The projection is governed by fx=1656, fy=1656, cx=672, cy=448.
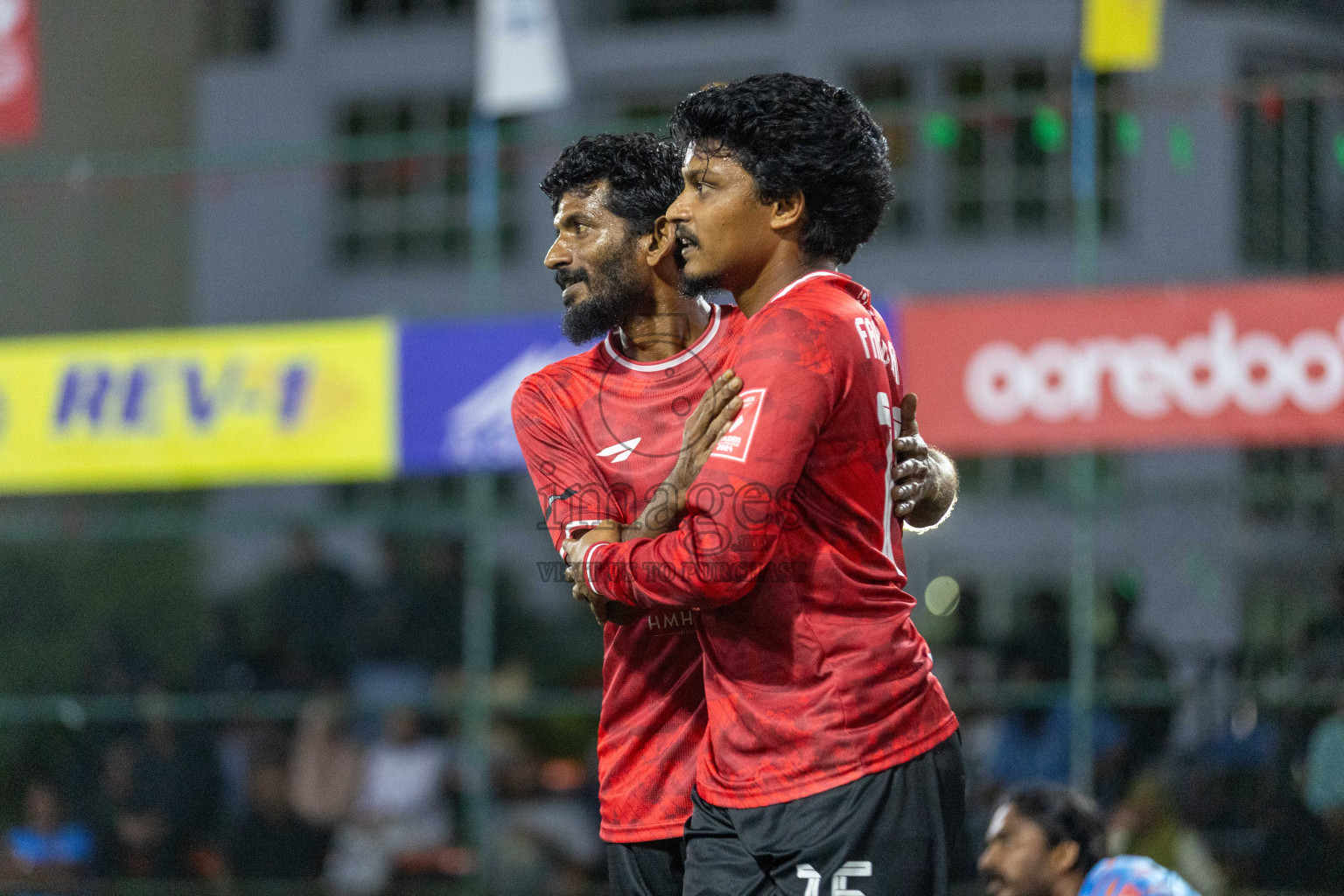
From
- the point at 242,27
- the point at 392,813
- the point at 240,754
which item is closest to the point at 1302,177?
the point at 392,813

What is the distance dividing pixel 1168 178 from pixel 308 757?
419 inches

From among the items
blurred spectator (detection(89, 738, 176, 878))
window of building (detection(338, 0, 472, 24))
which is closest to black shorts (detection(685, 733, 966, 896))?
blurred spectator (detection(89, 738, 176, 878))

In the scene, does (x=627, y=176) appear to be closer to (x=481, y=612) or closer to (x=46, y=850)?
(x=481, y=612)

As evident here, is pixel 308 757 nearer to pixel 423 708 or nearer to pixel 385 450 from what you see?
pixel 423 708

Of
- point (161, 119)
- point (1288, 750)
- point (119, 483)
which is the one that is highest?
point (161, 119)

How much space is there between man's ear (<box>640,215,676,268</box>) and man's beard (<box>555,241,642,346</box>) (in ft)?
0.13

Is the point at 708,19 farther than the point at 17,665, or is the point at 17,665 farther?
the point at 708,19

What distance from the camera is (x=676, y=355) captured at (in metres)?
3.06

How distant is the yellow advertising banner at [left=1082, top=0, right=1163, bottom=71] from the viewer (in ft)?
22.4

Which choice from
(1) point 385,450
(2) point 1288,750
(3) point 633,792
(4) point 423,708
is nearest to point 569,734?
(4) point 423,708

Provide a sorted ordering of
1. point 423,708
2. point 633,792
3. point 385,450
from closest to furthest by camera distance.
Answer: point 633,792, point 385,450, point 423,708

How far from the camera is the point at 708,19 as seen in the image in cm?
1819

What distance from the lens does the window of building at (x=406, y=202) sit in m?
16.4

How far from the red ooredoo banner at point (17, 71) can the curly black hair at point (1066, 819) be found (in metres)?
6.63
